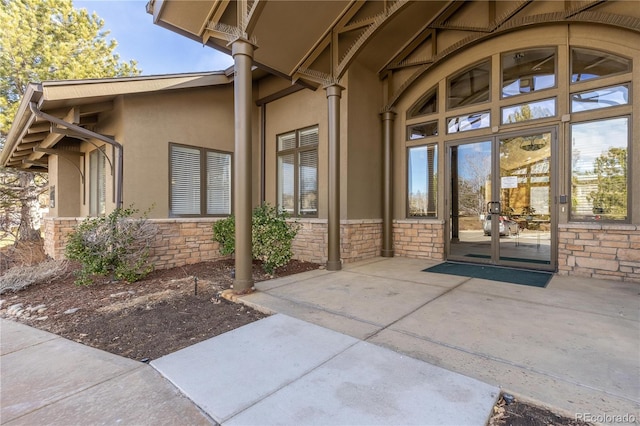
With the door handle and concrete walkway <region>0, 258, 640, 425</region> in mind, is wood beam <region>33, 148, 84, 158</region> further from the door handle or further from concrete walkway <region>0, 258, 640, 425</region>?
the door handle

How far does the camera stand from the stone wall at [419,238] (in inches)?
250

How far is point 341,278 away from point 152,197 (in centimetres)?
402

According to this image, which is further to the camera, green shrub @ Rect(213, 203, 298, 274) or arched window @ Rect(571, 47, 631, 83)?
green shrub @ Rect(213, 203, 298, 274)

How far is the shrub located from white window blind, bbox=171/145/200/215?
117 centimetres

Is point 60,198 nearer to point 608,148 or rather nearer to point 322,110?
point 322,110

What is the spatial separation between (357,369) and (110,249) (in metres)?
4.53

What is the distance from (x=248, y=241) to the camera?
4.03 meters

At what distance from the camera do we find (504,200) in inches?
221

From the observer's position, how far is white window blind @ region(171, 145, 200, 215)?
243 inches

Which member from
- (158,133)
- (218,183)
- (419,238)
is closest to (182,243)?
(218,183)

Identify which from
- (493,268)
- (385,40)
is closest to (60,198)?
(385,40)

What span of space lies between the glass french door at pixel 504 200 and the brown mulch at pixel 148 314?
3.86 meters

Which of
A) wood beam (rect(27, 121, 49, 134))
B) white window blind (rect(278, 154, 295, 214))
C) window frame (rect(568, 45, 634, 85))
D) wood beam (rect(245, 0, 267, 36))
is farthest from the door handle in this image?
wood beam (rect(27, 121, 49, 134))

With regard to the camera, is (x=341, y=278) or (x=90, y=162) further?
(x=90, y=162)
